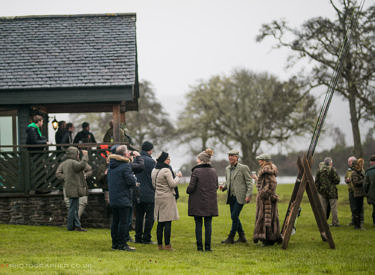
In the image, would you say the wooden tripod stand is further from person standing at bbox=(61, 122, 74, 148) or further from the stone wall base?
person standing at bbox=(61, 122, 74, 148)

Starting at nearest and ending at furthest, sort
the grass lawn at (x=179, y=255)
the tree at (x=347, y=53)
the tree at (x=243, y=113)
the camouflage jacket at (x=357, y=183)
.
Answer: the grass lawn at (x=179, y=255)
the camouflage jacket at (x=357, y=183)
the tree at (x=347, y=53)
the tree at (x=243, y=113)

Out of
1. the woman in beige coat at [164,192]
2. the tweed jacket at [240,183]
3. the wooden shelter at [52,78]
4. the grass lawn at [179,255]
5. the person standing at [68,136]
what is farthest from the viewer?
the person standing at [68,136]

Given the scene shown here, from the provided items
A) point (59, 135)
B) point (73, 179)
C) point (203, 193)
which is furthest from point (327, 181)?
point (59, 135)

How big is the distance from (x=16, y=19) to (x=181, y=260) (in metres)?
15.4

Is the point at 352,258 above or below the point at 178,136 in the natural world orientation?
below

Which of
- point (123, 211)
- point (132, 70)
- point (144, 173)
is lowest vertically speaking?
point (123, 211)

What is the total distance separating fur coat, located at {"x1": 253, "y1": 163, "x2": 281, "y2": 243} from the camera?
10953 millimetres

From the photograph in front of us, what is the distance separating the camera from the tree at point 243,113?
42656 mm

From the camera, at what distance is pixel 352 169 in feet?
49.4

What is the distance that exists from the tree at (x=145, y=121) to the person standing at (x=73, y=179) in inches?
1483

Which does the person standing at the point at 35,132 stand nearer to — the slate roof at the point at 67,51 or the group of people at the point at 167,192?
the group of people at the point at 167,192

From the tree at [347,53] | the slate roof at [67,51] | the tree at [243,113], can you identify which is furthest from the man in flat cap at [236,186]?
→ the tree at [243,113]

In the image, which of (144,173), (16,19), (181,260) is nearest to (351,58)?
(16,19)

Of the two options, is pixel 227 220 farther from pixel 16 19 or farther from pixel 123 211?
pixel 16 19
